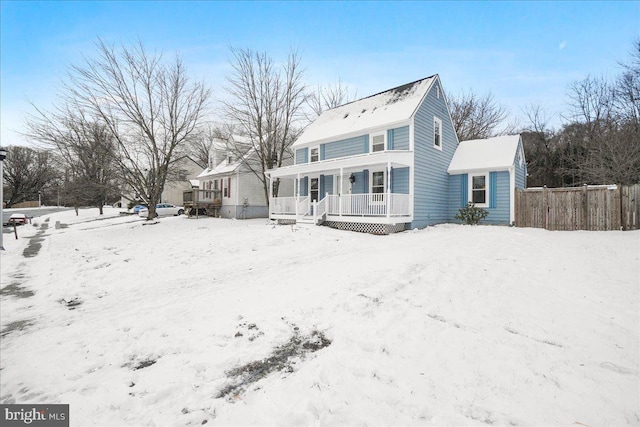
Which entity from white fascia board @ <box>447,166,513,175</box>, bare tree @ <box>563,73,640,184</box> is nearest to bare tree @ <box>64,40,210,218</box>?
white fascia board @ <box>447,166,513,175</box>

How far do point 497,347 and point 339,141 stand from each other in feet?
48.1

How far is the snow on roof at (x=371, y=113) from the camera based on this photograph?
14.4m

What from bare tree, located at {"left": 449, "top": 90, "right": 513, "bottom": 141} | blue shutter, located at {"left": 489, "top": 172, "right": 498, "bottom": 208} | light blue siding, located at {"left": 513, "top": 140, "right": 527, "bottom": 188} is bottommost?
blue shutter, located at {"left": 489, "top": 172, "right": 498, "bottom": 208}

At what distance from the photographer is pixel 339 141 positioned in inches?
655

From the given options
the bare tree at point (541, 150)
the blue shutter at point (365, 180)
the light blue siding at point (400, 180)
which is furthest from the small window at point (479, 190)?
the bare tree at point (541, 150)

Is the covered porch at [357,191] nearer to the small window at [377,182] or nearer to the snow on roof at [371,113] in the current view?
the small window at [377,182]

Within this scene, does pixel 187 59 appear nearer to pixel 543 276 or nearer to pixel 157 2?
pixel 157 2

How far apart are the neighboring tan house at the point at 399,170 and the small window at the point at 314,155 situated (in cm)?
28

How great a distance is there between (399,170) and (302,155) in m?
7.11

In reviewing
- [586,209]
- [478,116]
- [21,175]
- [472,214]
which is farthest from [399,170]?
[21,175]

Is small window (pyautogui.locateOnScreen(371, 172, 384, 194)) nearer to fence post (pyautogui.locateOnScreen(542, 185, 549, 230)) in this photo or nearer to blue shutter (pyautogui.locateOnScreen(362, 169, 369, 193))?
blue shutter (pyautogui.locateOnScreen(362, 169, 369, 193))

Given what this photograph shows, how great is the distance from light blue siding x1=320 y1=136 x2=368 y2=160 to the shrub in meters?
5.90

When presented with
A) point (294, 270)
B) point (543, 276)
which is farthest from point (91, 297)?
point (543, 276)

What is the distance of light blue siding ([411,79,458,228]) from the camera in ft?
45.3
